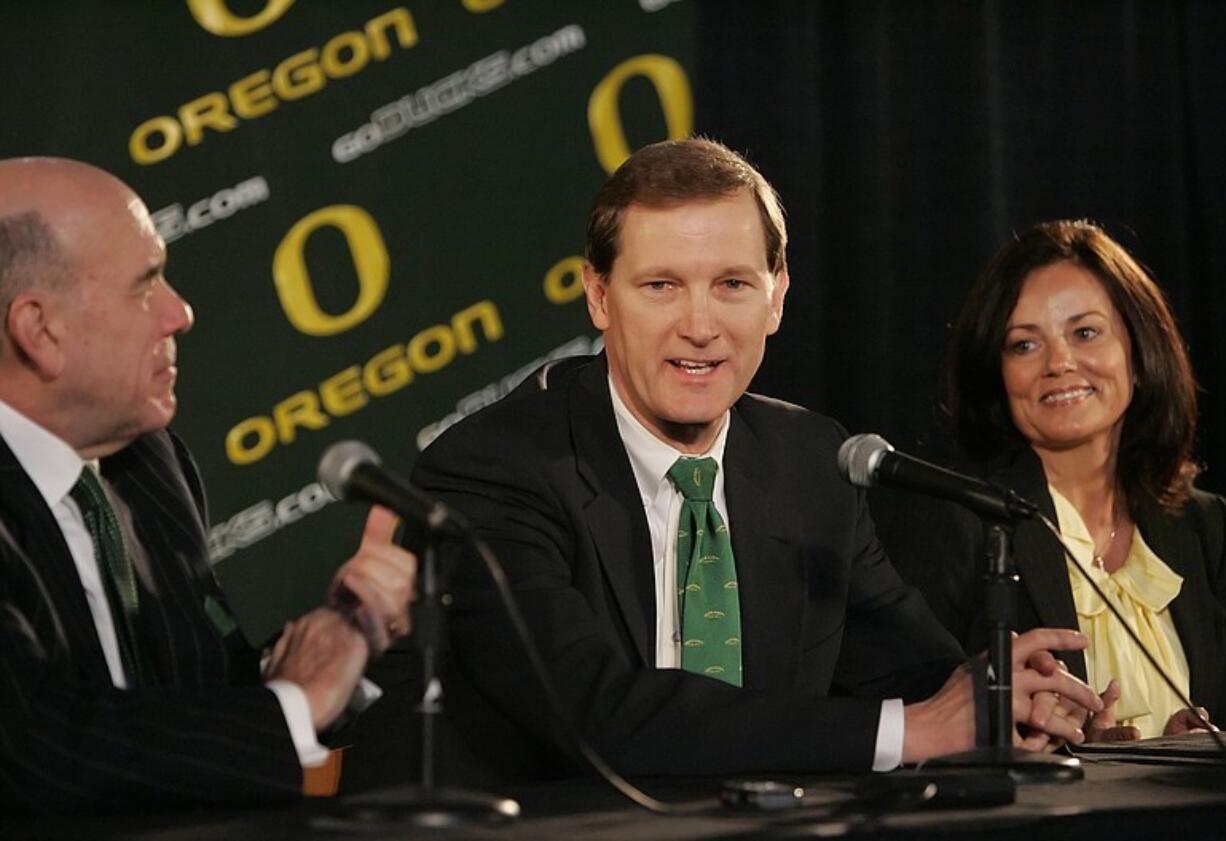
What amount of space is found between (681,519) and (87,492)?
3.17 feet

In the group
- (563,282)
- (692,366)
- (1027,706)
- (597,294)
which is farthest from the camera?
(563,282)

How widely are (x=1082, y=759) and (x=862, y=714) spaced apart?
0.37 m

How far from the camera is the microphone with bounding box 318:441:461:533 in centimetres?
207

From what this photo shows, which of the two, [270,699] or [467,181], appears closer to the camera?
[270,699]

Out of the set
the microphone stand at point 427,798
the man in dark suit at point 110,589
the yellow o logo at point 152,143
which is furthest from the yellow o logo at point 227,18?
the microphone stand at point 427,798

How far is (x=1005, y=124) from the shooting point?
510 centimetres

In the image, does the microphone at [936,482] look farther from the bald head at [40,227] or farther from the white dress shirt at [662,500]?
the bald head at [40,227]

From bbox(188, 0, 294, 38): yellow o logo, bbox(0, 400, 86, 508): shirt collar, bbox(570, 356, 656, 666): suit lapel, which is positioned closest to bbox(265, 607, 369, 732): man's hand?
bbox(0, 400, 86, 508): shirt collar

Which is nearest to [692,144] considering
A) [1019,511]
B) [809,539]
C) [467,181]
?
[809,539]

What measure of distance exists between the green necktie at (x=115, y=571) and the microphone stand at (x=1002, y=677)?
108 centimetres

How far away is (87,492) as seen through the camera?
8.34 feet

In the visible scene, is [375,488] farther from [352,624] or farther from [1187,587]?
[1187,587]

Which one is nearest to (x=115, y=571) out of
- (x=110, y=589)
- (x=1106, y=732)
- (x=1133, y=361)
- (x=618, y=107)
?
(x=110, y=589)

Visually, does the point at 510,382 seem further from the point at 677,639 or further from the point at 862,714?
the point at 862,714
